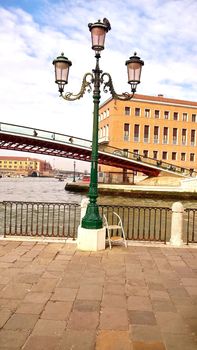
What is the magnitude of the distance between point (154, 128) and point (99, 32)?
55139 mm

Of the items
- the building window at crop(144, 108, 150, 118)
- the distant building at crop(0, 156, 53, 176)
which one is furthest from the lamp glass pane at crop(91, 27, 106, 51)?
the distant building at crop(0, 156, 53, 176)

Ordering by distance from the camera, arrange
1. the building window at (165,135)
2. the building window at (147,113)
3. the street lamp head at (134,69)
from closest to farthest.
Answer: the street lamp head at (134,69), the building window at (147,113), the building window at (165,135)

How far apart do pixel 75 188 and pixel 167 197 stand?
14408 mm

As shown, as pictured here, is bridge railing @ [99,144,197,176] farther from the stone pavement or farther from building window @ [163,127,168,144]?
the stone pavement

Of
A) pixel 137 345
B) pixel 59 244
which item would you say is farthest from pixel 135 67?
pixel 137 345

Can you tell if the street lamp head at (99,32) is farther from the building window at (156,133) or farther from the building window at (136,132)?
the building window at (156,133)

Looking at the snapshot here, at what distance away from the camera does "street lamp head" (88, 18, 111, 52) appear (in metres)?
7.62

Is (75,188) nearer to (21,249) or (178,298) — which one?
(21,249)

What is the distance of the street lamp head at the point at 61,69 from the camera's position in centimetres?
790

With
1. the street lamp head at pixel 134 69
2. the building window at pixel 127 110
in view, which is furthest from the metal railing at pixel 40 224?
the building window at pixel 127 110

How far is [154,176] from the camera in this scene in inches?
1842

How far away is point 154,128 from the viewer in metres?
61.6

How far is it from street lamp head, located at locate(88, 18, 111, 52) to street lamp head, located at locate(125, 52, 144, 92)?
79 centimetres

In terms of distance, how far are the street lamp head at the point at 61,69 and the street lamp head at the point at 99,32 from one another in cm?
73
